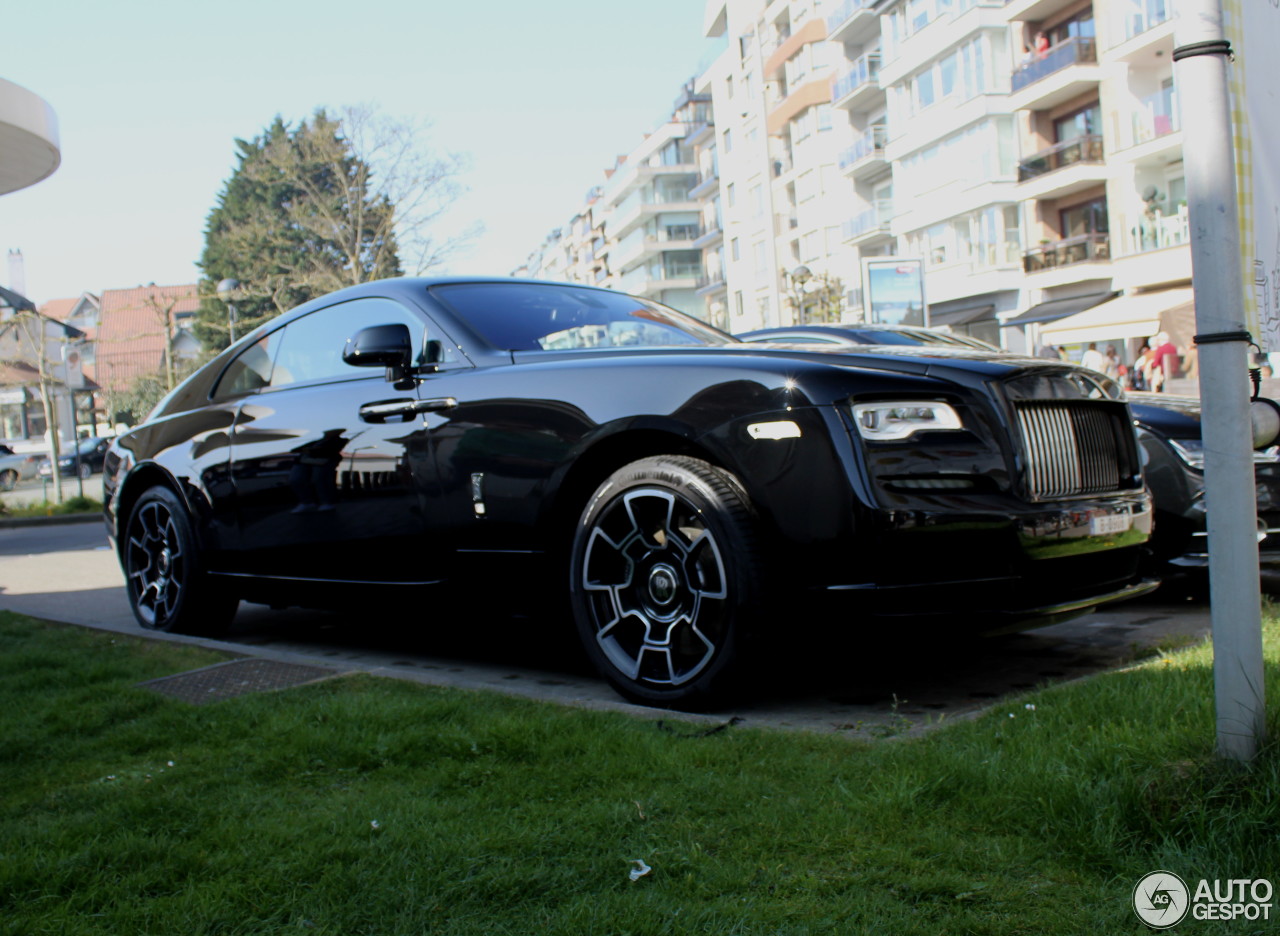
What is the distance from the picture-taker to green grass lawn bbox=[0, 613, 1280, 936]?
6.86 ft

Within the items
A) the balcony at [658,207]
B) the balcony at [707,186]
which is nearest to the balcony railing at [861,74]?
the balcony at [707,186]

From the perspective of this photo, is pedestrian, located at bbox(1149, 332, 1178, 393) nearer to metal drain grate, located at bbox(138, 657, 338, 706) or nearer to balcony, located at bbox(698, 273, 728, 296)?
metal drain grate, located at bbox(138, 657, 338, 706)

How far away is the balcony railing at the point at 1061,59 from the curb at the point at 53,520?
28.2 metres

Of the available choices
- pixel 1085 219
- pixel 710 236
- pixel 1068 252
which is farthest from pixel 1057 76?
pixel 710 236

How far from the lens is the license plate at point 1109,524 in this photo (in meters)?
3.61

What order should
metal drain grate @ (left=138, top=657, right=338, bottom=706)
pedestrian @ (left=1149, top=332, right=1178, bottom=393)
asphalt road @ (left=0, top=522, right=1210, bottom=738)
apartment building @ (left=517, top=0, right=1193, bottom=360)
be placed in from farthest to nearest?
1. apartment building @ (left=517, top=0, right=1193, bottom=360)
2. pedestrian @ (left=1149, top=332, right=1178, bottom=393)
3. metal drain grate @ (left=138, top=657, right=338, bottom=706)
4. asphalt road @ (left=0, top=522, right=1210, bottom=738)

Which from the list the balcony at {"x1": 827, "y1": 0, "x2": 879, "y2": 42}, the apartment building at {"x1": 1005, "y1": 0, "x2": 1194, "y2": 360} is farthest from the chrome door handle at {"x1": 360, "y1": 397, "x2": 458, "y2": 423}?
the balcony at {"x1": 827, "y1": 0, "x2": 879, "y2": 42}

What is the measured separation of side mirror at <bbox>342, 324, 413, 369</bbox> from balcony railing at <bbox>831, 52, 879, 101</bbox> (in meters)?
46.6

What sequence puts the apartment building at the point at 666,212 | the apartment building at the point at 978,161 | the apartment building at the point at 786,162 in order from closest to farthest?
1. the apartment building at the point at 978,161
2. the apartment building at the point at 786,162
3. the apartment building at the point at 666,212

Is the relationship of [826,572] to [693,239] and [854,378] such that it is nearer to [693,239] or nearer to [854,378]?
[854,378]

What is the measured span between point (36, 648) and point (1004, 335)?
123ft

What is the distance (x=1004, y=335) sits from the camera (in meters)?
39.2

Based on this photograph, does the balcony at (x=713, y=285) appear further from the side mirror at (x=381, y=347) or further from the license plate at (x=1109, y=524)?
the license plate at (x=1109, y=524)

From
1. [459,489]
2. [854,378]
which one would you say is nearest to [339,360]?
[459,489]
